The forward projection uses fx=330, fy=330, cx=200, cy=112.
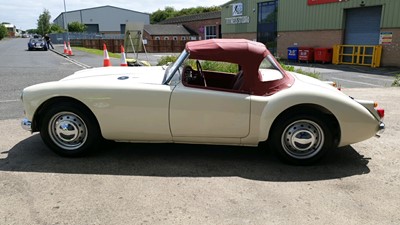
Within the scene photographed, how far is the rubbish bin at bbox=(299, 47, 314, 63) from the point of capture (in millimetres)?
23303

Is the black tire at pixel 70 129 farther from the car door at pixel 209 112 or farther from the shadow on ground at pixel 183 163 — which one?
the car door at pixel 209 112

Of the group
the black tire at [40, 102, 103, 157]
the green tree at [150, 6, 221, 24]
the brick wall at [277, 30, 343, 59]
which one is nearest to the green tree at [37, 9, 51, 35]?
the green tree at [150, 6, 221, 24]

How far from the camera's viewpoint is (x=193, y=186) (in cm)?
335

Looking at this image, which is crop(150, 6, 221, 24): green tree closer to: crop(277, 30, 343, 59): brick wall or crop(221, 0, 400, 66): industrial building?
crop(221, 0, 400, 66): industrial building

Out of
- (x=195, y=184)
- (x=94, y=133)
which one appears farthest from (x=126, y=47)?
(x=195, y=184)

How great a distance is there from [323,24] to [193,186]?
22918 millimetres

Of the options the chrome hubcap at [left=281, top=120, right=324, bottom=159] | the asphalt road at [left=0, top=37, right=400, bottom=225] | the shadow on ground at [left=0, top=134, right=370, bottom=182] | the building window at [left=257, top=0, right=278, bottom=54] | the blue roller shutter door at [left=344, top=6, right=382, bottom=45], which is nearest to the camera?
the asphalt road at [left=0, top=37, right=400, bottom=225]

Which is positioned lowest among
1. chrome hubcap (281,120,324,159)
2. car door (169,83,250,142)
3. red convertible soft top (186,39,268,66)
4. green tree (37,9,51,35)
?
chrome hubcap (281,120,324,159)

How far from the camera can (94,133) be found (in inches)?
155

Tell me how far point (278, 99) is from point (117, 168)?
1.99 metres

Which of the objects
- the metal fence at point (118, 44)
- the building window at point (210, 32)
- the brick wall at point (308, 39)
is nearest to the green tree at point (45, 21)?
the metal fence at point (118, 44)

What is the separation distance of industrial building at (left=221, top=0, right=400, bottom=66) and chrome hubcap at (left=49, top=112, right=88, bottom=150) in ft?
66.1

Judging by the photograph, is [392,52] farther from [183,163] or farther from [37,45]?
[37,45]

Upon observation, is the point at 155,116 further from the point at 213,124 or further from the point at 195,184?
the point at 195,184
